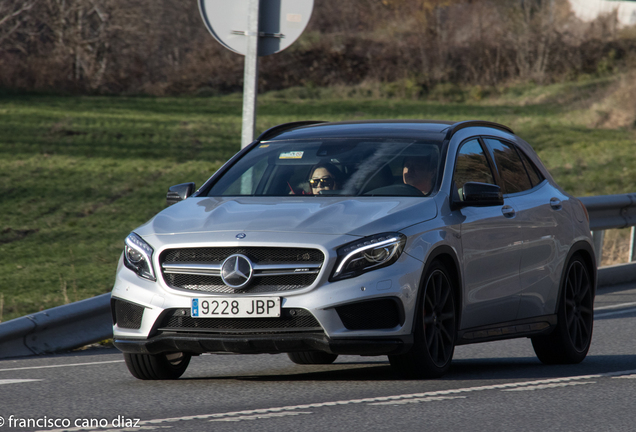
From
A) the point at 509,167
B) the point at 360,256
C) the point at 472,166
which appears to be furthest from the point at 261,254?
the point at 509,167

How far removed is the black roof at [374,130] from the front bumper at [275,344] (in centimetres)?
Result: 186

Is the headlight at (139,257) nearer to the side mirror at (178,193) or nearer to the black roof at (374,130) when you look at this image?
the side mirror at (178,193)

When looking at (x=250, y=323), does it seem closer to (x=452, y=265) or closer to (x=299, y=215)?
(x=299, y=215)

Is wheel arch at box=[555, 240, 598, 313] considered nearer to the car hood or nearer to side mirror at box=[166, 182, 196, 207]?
the car hood

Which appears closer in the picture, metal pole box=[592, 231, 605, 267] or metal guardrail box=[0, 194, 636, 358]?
metal guardrail box=[0, 194, 636, 358]

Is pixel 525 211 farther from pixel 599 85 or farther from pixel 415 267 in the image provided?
pixel 599 85

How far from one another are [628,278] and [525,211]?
268 inches

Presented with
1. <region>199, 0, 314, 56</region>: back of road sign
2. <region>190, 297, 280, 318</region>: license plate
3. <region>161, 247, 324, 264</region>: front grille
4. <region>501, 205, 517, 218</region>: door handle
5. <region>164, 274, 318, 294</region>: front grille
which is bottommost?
<region>190, 297, 280, 318</region>: license plate

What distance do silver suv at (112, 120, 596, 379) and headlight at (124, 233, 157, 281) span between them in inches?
0.5

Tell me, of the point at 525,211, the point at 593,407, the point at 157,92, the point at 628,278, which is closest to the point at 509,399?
the point at 593,407

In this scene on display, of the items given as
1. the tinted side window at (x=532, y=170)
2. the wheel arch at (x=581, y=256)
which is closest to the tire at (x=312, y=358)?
the wheel arch at (x=581, y=256)

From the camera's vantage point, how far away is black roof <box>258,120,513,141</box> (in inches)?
311

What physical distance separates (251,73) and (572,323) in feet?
11.3

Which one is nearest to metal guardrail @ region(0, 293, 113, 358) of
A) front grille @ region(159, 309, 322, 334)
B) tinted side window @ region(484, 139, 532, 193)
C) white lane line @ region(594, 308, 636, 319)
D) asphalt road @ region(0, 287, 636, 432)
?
asphalt road @ region(0, 287, 636, 432)
